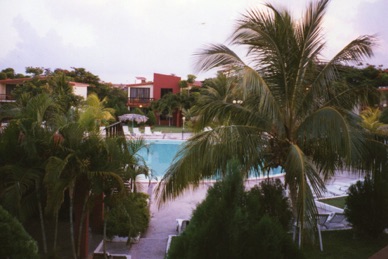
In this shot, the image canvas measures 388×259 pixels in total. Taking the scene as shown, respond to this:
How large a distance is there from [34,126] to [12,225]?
2591mm

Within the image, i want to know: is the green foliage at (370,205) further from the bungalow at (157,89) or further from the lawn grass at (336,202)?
the bungalow at (157,89)

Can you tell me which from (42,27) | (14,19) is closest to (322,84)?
(14,19)

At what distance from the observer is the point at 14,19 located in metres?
16.9

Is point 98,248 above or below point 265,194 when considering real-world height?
below

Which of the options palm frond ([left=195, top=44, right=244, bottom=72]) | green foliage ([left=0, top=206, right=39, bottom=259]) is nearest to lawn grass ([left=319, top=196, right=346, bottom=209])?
palm frond ([left=195, top=44, right=244, bottom=72])

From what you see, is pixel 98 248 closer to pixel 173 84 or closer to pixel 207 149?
pixel 207 149

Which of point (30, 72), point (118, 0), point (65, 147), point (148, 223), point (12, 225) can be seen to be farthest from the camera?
point (30, 72)

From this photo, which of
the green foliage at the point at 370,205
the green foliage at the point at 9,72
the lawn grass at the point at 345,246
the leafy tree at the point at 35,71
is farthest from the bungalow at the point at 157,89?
the green foliage at the point at 370,205

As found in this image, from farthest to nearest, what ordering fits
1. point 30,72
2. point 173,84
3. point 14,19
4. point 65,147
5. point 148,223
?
point 173,84, point 30,72, point 14,19, point 148,223, point 65,147

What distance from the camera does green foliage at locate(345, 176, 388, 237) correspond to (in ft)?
23.5

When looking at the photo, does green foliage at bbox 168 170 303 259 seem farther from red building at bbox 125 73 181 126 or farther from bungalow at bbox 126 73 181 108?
bungalow at bbox 126 73 181 108

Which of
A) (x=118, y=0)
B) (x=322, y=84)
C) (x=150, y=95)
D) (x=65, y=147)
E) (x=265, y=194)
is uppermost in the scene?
(x=118, y=0)

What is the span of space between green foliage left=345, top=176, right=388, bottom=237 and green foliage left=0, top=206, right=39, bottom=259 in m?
6.04

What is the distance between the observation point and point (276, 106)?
6102 mm
